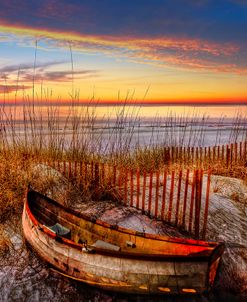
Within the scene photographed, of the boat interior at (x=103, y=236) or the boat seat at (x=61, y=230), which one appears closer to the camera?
the boat interior at (x=103, y=236)

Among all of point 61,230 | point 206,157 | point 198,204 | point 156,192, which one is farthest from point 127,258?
point 206,157

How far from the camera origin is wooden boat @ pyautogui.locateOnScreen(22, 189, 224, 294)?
3213 mm

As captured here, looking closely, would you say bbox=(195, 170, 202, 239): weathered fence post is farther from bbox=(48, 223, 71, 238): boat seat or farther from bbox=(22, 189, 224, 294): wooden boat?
bbox=(48, 223, 71, 238): boat seat

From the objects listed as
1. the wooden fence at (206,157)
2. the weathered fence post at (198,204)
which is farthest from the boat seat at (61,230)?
the wooden fence at (206,157)

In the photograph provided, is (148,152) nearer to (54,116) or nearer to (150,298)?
(54,116)

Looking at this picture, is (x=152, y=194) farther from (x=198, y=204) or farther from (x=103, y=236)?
(x=103, y=236)

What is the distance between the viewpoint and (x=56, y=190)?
5801mm

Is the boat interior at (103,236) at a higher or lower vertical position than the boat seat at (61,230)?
higher

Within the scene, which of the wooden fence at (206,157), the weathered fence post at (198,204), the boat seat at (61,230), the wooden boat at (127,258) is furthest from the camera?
the wooden fence at (206,157)

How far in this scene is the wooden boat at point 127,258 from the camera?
3.21 metres

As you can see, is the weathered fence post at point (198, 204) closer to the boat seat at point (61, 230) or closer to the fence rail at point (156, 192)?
the fence rail at point (156, 192)

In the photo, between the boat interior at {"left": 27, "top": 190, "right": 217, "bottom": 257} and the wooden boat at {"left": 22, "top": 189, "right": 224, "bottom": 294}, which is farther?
the boat interior at {"left": 27, "top": 190, "right": 217, "bottom": 257}

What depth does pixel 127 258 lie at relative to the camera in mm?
3342

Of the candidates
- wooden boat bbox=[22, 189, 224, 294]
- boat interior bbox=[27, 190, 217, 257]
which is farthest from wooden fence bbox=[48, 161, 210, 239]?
wooden boat bbox=[22, 189, 224, 294]
